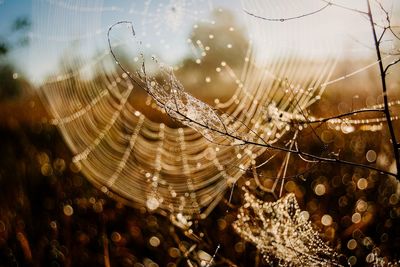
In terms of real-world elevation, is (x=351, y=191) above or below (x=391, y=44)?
below

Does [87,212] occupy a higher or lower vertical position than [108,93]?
lower

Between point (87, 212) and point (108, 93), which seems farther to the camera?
point (108, 93)

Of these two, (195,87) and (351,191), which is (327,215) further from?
Answer: (195,87)

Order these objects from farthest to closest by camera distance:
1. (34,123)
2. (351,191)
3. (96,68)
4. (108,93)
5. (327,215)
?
(34,123) < (108,93) < (96,68) < (351,191) < (327,215)

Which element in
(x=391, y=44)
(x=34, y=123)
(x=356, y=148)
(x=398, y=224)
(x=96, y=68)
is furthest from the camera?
(x=34, y=123)

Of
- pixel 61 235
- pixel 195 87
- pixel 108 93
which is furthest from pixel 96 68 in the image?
pixel 61 235

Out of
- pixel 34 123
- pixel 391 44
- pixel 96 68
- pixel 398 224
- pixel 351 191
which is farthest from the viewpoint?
pixel 34 123

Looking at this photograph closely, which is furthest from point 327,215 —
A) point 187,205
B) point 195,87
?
point 195,87

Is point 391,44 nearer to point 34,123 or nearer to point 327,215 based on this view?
point 327,215

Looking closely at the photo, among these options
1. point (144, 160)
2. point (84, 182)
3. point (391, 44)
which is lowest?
point (84, 182)
